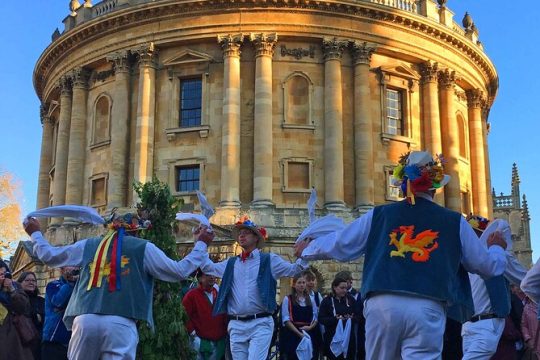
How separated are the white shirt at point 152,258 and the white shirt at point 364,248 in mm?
1317

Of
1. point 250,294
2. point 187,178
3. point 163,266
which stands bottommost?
point 250,294

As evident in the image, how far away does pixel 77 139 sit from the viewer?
116 ft

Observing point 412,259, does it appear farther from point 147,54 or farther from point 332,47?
point 147,54

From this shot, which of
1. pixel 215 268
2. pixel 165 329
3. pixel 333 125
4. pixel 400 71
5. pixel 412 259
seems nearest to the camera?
pixel 412 259

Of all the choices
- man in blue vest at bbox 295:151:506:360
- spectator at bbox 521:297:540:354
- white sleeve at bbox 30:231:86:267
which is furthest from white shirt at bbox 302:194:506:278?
spectator at bbox 521:297:540:354

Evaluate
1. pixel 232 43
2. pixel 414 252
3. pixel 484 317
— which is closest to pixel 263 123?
pixel 232 43

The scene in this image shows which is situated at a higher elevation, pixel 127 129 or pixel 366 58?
Answer: pixel 366 58

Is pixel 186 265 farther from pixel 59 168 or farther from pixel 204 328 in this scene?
pixel 59 168

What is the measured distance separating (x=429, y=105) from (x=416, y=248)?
2961 centimetres

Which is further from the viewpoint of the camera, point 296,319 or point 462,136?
point 462,136

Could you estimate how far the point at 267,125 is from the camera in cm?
3095

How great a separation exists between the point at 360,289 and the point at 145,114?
27363 millimetres

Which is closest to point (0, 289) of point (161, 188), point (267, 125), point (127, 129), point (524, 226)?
point (161, 188)

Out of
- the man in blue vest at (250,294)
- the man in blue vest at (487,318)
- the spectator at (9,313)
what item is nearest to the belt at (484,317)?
the man in blue vest at (487,318)
